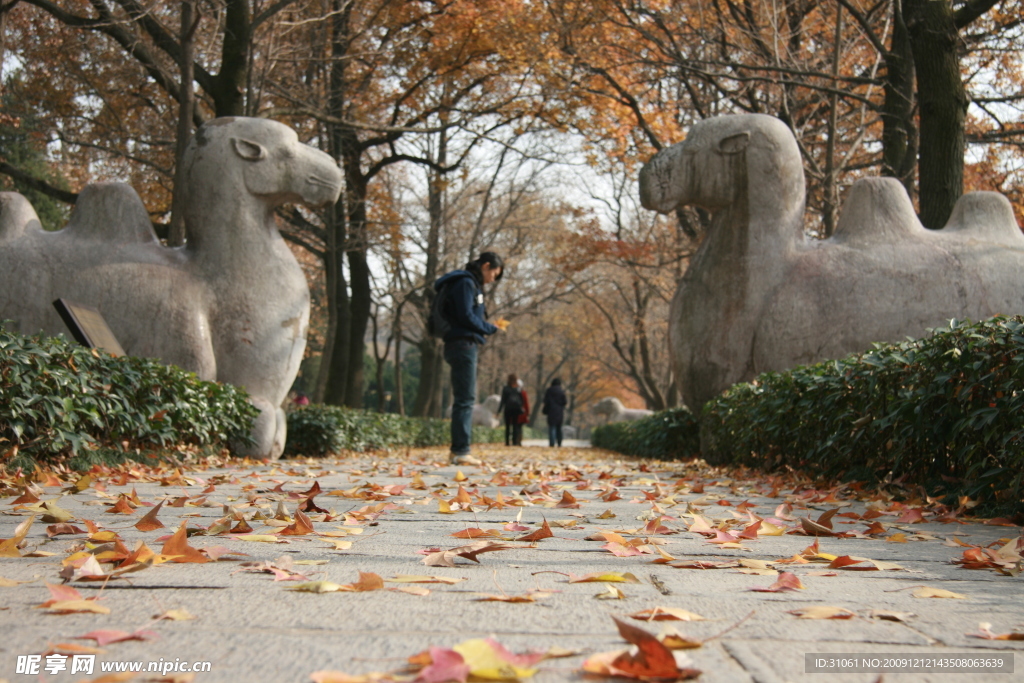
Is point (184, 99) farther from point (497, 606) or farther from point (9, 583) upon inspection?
point (497, 606)

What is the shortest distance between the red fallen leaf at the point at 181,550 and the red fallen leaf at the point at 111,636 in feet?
2.57

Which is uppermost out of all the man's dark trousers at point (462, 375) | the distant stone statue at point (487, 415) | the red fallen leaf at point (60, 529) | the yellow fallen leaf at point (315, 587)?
the man's dark trousers at point (462, 375)

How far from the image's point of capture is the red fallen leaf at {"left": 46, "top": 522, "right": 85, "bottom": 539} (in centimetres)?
280

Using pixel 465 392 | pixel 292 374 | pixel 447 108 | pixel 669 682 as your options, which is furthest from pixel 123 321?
pixel 447 108

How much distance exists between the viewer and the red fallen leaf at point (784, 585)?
7.02 ft

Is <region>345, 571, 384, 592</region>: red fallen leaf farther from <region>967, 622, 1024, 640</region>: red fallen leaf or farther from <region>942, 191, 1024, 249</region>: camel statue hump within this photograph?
<region>942, 191, 1024, 249</region>: camel statue hump

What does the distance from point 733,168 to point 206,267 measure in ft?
18.9

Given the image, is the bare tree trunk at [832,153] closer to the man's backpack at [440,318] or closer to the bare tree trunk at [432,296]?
the man's backpack at [440,318]

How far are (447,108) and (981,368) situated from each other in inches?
511

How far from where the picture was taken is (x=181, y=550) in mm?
2398

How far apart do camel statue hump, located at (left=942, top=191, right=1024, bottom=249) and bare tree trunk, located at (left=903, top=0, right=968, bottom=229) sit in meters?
0.84

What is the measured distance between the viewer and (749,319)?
8633 mm

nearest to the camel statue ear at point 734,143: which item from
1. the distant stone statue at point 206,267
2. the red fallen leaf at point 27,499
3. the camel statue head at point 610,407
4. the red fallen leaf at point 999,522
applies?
the distant stone statue at point 206,267

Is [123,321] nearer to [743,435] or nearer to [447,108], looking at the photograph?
[743,435]
